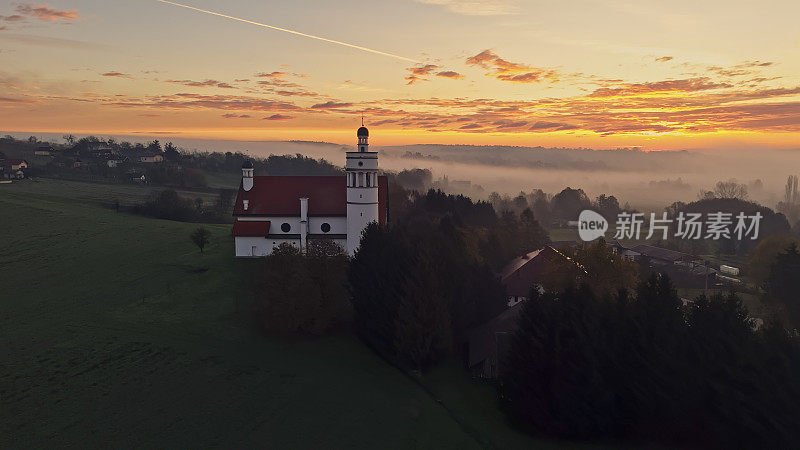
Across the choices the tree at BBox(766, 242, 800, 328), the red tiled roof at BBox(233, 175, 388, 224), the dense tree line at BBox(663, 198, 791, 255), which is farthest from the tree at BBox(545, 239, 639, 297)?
the dense tree line at BBox(663, 198, 791, 255)

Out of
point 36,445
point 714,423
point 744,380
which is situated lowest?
point 36,445

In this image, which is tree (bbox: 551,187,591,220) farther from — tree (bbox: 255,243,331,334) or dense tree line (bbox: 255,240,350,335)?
tree (bbox: 255,243,331,334)

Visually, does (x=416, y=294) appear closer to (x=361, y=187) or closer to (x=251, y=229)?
(x=361, y=187)

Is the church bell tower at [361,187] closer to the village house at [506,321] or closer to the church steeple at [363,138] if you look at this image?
the church steeple at [363,138]

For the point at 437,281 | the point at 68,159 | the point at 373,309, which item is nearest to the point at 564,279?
the point at 437,281

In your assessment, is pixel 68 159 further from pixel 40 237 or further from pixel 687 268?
pixel 687 268

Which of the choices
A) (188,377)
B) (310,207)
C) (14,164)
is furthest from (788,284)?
(14,164)

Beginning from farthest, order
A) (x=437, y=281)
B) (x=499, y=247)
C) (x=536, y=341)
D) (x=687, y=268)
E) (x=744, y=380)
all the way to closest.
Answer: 1. (x=687, y=268)
2. (x=499, y=247)
3. (x=437, y=281)
4. (x=536, y=341)
5. (x=744, y=380)
